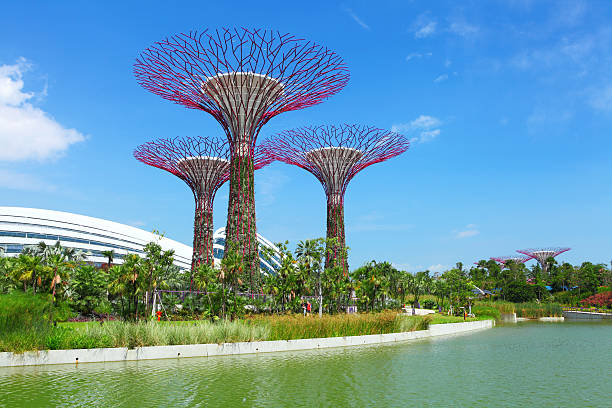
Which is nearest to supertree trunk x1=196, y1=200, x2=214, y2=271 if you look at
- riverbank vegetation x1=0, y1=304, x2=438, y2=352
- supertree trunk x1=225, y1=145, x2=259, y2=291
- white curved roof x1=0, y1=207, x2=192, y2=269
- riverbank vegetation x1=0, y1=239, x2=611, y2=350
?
riverbank vegetation x1=0, y1=239, x2=611, y2=350

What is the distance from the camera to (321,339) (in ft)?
70.1

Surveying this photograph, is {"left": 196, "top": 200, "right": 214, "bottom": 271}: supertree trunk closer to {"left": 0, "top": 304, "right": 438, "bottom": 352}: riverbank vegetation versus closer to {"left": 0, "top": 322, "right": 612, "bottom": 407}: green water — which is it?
{"left": 0, "top": 304, "right": 438, "bottom": 352}: riverbank vegetation

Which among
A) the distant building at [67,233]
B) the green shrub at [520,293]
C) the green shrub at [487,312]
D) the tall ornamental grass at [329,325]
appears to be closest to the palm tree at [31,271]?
the tall ornamental grass at [329,325]

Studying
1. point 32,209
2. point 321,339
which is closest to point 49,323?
point 321,339

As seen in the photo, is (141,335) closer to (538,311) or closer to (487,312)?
(487,312)

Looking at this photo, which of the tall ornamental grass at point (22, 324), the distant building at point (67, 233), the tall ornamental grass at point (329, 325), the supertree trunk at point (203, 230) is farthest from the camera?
the distant building at point (67, 233)

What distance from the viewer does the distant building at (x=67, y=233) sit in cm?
7261

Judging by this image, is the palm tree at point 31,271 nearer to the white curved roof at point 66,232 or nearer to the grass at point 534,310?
the grass at point 534,310

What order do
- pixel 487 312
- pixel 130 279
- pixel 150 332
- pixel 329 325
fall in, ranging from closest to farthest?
pixel 150 332 < pixel 329 325 < pixel 130 279 < pixel 487 312

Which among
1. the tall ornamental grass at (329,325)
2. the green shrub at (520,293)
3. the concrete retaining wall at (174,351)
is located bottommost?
the concrete retaining wall at (174,351)

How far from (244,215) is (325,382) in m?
22.3

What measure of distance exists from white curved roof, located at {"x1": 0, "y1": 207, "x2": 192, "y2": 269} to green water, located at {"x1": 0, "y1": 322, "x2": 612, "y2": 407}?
59.5m

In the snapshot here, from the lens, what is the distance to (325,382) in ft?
44.2

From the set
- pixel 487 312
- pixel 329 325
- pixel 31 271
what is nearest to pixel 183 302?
pixel 31 271
